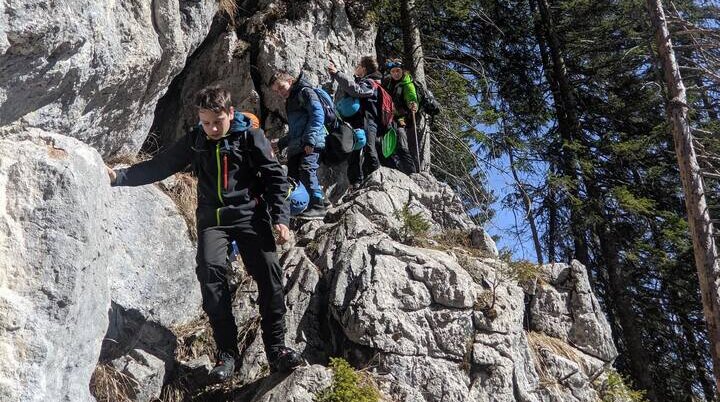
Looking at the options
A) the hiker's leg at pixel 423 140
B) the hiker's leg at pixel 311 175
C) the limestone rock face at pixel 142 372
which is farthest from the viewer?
the hiker's leg at pixel 423 140

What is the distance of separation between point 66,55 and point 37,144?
0.89 meters

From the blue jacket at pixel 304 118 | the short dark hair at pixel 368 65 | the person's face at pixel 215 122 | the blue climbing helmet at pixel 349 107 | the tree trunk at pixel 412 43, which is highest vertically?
the tree trunk at pixel 412 43

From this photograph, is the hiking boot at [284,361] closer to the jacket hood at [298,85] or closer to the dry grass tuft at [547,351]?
the dry grass tuft at [547,351]

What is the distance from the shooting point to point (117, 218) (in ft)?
20.2

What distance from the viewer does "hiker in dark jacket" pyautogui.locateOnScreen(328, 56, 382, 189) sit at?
880cm

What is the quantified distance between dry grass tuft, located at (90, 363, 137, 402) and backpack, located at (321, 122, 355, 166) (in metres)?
4.00

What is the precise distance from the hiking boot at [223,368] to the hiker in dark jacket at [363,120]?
3857 millimetres

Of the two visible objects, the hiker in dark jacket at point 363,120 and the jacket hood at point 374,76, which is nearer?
the hiker in dark jacket at point 363,120

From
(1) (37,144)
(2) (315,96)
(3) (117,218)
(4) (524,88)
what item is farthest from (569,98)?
(1) (37,144)

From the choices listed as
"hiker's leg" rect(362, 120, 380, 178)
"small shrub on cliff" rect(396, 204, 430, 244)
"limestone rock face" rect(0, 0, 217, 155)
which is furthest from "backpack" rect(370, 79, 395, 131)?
"limestone rock face" rect(0, 0, 217, 155)

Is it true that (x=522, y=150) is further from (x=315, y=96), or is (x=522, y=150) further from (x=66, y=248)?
(x=66, y=248)

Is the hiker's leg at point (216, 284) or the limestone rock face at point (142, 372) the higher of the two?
the hiker's leg at point (216, 284)

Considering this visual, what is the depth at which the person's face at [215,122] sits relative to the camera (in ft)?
16.9

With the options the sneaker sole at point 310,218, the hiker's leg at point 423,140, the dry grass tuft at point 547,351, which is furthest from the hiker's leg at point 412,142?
the dry grass tuft at point 547,351
